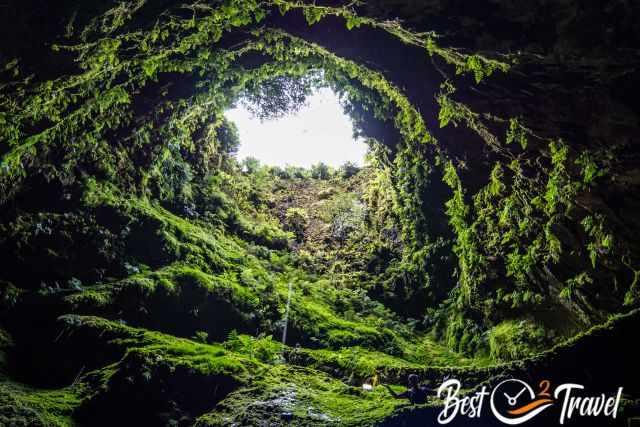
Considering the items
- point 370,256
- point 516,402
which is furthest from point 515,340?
point 370,256

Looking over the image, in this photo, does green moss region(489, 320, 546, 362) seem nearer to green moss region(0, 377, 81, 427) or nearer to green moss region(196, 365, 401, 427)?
green moss region(196, 365, 401, 427)

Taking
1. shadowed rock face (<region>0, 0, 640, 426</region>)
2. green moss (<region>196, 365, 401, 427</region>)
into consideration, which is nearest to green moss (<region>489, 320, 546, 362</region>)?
shadowed rock face (<region>0, 0, 640, 426</region>)

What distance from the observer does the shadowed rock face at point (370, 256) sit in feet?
12.6

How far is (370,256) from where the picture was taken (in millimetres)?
10984

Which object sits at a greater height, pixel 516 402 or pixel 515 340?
pixel 515 340

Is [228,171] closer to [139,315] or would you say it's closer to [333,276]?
[333,276]

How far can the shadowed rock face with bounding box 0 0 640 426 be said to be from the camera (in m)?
3.83

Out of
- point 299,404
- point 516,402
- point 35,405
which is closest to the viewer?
point 516,402

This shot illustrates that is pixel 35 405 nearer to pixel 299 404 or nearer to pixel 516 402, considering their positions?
pixel 299 404

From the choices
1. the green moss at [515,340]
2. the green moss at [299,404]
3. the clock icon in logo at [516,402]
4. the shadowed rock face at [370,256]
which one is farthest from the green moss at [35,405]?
the green moss at [515,340]

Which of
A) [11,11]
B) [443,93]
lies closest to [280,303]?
[443,93]

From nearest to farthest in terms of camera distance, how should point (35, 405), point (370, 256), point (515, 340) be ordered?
point (35, 405) < point (515, 340) < point (370, 256)

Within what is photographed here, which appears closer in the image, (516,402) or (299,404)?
(516,402)

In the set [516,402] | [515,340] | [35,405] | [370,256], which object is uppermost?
[370,256]
